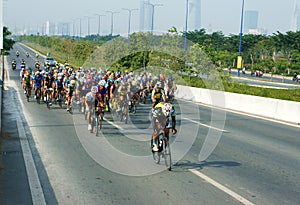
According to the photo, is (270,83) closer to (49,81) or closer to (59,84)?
(49,81)

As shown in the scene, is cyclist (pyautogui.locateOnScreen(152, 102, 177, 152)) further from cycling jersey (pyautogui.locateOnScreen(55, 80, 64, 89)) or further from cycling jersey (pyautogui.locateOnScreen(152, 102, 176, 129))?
cycling jersey (pyautogui.locateOnScreen(55, 80, 64, 89))

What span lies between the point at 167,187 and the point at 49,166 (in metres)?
2.70

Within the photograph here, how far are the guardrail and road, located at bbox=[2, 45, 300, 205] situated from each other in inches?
74.3

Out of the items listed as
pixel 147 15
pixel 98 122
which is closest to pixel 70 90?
pixel 98 122

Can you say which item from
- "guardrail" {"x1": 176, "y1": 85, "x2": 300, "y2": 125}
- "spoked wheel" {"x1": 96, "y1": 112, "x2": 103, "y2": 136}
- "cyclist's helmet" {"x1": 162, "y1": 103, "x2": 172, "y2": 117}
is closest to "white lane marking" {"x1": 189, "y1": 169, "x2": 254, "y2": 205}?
"cyclist's helmet" {"x1": 162, "y1": 103, "x2": 172, "y2": 117}

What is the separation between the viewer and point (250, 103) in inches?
811

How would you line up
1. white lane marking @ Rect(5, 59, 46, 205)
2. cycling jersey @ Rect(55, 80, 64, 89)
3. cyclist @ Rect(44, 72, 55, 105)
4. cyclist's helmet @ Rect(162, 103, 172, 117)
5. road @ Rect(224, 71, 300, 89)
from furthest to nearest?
road @ Rect(224, 71, 300, 89) < cyclist @ Rect(44, 72, 55, 105) < cycling jersey @ Rect(55, 80, 64, 89) < cyclist's helmet @ Rect(162, 103, 172, 117) < white lane marking @ Rect(5, 59, 46, 205)

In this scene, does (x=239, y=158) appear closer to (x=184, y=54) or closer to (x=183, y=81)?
(x=183, y=81)

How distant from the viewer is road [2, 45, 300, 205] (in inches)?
278

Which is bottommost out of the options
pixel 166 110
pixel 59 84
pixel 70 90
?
pixel 70 90

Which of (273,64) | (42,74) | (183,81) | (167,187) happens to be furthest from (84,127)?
(273,64)

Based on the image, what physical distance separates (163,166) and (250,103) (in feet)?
40.5

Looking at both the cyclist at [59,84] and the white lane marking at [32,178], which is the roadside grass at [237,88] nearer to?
the cyclist at [59,84]

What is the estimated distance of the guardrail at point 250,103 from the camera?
17730 millimetres
